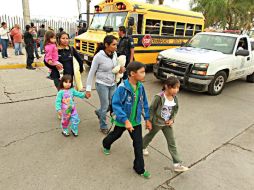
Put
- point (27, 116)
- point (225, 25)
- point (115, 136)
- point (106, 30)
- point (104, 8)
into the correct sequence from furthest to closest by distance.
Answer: point (225, 25)
point (104, 8)
point (106, 30)
point (27, 116)
point (115, 136)

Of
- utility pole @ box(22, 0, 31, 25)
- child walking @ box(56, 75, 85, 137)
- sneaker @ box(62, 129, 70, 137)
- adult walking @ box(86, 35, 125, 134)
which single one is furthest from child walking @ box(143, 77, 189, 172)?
utility pole @ box(22, 0, 31, 25)

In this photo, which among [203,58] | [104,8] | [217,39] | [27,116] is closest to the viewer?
[27,116]

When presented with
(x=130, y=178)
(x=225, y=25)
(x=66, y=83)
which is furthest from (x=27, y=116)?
(x=225, y=25)

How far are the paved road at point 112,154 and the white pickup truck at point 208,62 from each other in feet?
2.82

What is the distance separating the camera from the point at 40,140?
3539mm

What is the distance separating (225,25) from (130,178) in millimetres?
22816

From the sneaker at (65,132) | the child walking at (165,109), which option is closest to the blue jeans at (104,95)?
the sneaker at (65,132)

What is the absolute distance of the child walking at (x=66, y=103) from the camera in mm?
3512

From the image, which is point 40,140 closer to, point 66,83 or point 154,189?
point 66,83

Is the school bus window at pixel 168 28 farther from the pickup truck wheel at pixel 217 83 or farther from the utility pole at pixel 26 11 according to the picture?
the utility pole at pixel 26 11

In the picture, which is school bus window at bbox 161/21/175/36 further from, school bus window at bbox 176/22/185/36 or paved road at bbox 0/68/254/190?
paved road at bbox 0/68/254/190

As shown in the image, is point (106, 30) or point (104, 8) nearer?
point (106, 30)

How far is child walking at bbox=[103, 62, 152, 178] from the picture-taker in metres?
2.48

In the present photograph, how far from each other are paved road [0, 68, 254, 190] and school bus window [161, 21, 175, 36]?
4.10m
